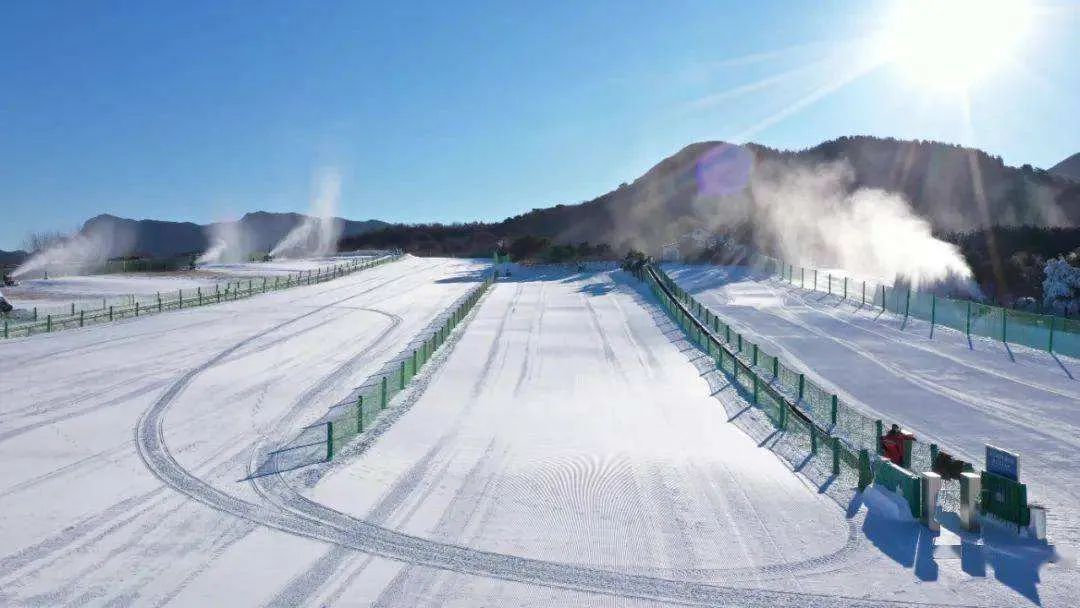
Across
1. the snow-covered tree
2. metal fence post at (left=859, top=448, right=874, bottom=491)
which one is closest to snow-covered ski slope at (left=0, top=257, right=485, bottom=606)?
metal fence post at (left=859, top=448, right=874, bottom=491)

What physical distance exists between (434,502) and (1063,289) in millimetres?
41929

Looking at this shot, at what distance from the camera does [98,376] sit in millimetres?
25062

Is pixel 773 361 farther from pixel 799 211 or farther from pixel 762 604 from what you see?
pixel 799 211

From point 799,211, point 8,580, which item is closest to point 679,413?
point 8,580

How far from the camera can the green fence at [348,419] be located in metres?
15.6

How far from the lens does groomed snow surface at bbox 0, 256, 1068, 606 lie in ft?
32.2

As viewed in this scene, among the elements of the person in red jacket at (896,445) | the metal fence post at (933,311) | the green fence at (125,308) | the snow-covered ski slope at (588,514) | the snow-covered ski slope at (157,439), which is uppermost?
the metal fence post at (933,311)

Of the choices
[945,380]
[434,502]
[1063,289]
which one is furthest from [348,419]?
[1063,289]

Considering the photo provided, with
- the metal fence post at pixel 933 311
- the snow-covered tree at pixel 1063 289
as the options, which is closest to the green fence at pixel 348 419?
the metal fence post at pixel 933 311

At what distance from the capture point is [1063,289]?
41.6m

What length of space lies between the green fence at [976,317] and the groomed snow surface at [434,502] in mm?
13762

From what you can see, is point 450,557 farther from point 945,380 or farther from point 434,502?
point 945,380

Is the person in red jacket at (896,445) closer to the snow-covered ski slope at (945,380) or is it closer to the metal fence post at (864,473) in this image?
the metal fence post at (864,473)

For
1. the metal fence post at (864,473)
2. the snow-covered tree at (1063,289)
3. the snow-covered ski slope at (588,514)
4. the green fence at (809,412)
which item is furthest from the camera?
the snow-covered tree at (1063,289)
